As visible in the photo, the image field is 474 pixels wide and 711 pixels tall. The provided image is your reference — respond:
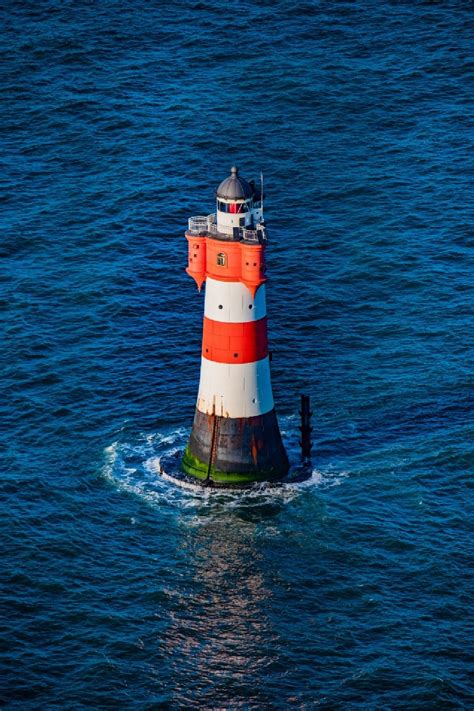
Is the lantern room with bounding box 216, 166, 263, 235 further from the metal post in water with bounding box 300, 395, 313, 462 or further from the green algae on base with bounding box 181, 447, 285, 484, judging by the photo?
the green algae on base with bounding box 181, 447, 285, 484

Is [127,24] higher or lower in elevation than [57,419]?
higher

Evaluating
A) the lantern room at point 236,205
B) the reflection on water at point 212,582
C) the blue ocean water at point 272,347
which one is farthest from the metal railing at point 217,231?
the blue ocean water at point 272,347

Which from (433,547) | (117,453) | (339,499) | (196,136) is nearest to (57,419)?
(117,453)

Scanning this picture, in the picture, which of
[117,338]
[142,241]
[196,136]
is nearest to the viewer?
[117,338]

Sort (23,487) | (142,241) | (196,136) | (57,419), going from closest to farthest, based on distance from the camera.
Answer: (23,487) → (57,419) → (142,241) → (196,136)

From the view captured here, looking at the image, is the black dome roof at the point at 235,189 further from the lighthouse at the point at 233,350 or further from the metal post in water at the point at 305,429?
the metal post in water at the point at 305,429

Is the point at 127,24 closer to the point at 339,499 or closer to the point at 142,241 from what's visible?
the point at 142,241

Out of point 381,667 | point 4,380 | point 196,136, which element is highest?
point 196,136
